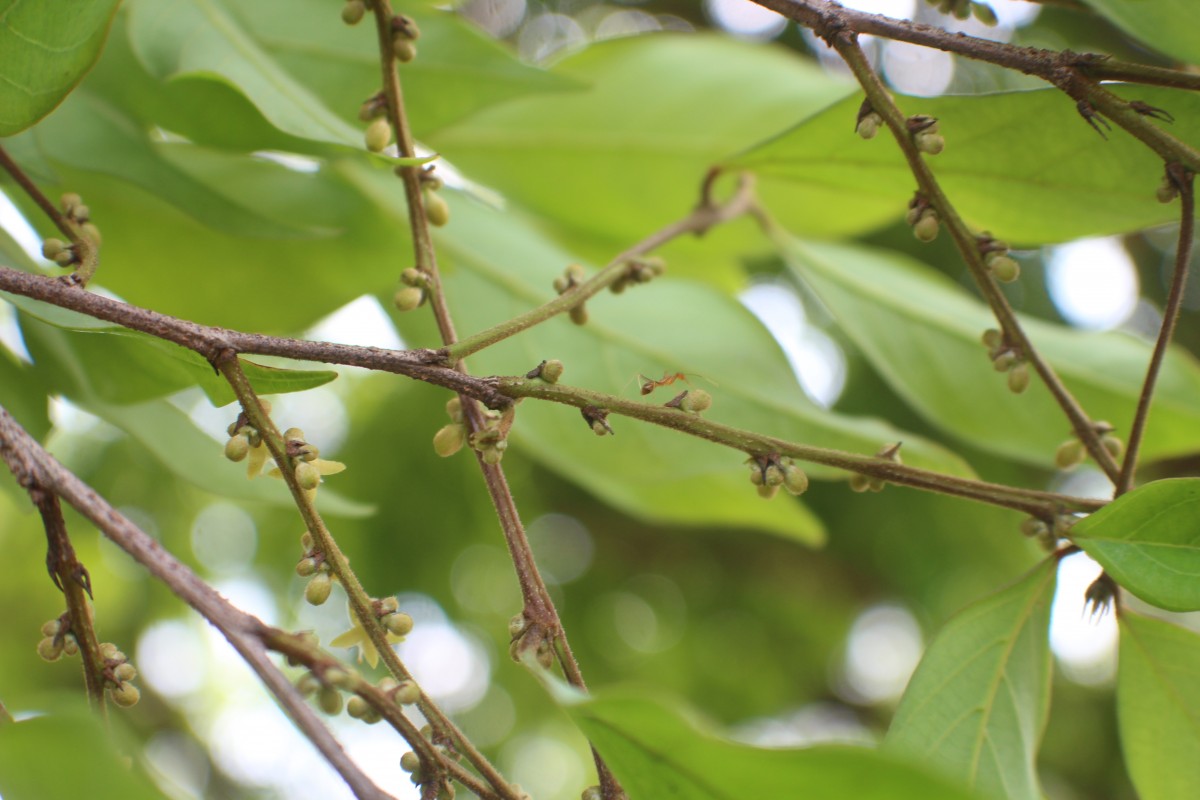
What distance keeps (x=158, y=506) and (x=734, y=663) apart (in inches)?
33.1

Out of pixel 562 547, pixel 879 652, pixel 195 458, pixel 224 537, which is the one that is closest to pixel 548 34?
pixel 562 547

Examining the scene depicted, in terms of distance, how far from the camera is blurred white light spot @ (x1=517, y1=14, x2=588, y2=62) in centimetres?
163

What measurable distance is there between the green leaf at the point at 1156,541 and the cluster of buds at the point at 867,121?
0.17 meters

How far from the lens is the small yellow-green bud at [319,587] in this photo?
378 millimetres

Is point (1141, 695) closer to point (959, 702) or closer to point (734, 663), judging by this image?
point (959, 702)

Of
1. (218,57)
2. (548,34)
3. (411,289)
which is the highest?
(548,34)

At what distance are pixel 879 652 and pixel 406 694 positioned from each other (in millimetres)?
1486

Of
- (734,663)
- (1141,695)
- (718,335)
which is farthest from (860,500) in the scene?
(1141,695)

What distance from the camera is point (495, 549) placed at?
1373 mm

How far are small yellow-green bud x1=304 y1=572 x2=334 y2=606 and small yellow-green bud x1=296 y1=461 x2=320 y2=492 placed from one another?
32 mm

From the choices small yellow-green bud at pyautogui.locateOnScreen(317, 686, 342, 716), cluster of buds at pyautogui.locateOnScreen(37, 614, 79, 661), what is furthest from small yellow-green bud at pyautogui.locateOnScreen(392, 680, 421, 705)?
cluster of buds at pyautogui.locateOnScreen(37, 614, 79, 661)

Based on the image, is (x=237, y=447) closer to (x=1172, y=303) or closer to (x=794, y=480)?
(x=794, y=480)

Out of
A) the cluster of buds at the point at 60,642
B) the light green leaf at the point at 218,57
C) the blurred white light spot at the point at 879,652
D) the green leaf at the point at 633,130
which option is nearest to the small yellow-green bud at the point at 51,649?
the cluster of buds at the point at 60,642

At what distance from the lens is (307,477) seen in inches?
14.6
